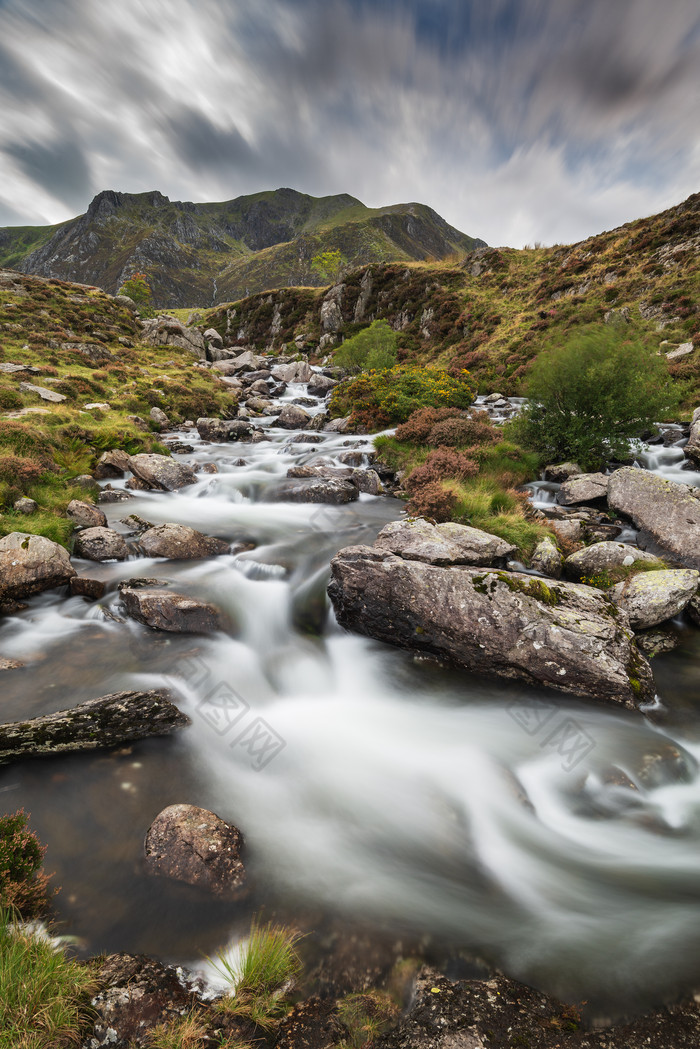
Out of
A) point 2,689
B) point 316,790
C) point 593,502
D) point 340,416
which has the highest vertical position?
point 340,416

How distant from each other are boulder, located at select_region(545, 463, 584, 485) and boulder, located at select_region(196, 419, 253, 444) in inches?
688

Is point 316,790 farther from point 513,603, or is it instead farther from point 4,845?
point 513,603

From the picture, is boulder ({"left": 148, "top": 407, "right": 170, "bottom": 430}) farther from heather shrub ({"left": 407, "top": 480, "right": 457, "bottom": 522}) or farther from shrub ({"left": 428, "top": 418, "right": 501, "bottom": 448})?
heather shrub ({"left": 407, "top": 480, "right": 457, "bottom": 522})

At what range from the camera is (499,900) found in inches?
174

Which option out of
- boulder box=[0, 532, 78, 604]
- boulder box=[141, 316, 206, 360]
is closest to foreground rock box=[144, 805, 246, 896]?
boulder box=[0, 532, 78, 604]

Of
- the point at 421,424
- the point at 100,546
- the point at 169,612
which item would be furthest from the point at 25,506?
the point at 421,424

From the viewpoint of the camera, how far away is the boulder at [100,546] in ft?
33.1

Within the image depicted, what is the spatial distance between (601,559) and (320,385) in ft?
116

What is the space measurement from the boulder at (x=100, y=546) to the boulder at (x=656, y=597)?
11.4m

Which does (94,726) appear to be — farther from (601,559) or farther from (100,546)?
(601,559)

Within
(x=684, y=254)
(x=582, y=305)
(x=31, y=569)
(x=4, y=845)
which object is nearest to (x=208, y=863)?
(x=4, y=845)

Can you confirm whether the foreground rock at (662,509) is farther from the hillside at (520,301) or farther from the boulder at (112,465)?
the boulder at (112,465)

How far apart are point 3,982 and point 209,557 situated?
8.81 meters

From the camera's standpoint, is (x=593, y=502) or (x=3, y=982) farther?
(x=593, y=502)
